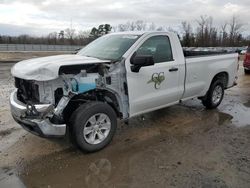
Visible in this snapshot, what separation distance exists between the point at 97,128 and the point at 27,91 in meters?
1.25

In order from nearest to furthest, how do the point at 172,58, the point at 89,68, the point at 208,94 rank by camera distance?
the point at 89,68, the point at 172,58, the point at 208,94

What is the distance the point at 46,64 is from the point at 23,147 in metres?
1.58

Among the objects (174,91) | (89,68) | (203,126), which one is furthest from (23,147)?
(203,126)

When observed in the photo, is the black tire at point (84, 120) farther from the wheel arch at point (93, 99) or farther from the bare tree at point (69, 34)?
the bare tree at point (69, 34)

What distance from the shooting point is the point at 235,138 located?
217 inches

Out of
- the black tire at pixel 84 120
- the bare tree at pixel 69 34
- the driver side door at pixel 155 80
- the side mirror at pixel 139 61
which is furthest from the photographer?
the bare tree at pixel 69 34

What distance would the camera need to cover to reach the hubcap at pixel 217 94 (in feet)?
24.5

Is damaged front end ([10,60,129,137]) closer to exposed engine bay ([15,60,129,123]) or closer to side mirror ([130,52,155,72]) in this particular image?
A: exposed engine bay ([15,60,129,123])

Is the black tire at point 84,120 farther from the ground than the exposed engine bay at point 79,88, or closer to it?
closer to it

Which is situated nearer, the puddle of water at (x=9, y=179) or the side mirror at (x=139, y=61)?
the puddle of water at (x=9, y=179)

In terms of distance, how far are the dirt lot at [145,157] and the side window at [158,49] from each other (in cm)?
144

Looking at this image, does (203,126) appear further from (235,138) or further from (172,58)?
(172,58)

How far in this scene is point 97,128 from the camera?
4.73 meters

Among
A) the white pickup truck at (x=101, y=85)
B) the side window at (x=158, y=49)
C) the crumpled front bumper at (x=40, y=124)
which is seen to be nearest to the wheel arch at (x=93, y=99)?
the white pickup truck at (x=101, y=85)
